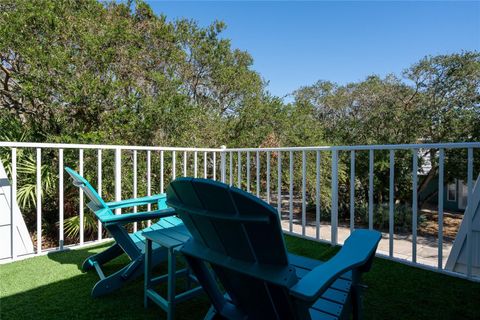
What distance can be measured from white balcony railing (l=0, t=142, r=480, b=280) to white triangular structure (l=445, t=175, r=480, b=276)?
0.03 m

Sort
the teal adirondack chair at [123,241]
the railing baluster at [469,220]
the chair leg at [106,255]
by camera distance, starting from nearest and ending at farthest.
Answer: the teal adirondack chair at [123,241] < the railing baluster at [469,220] < the chair leg at [106,255]

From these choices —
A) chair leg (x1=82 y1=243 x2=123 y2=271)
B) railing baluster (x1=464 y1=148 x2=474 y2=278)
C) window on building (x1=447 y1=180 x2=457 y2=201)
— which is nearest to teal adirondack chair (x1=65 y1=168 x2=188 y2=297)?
chair leg (x1=82 y1=243 x2=123 y2=271)

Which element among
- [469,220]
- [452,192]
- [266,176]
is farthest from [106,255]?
[452,192]

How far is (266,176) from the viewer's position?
5547 millimetres

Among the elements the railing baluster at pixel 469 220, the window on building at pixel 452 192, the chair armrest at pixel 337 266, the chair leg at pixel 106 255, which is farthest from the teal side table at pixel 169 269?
the window on building at pixel 452 192

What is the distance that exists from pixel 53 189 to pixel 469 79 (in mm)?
13237

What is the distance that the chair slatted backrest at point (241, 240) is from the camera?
3.01 feet

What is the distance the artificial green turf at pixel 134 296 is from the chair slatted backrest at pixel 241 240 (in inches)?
33.4

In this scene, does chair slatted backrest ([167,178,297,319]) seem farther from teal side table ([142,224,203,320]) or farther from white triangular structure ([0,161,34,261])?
white triangular structure ([0,161,34,261])

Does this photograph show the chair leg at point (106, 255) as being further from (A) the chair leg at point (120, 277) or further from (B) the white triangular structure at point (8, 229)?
(B) the white triangular structure at point (8, 229)

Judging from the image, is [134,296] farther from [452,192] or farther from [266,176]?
[452,192]

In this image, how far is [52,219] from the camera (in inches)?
201

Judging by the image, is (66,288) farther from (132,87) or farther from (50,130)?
(132,87)

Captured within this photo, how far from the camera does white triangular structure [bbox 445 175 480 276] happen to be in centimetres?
237
